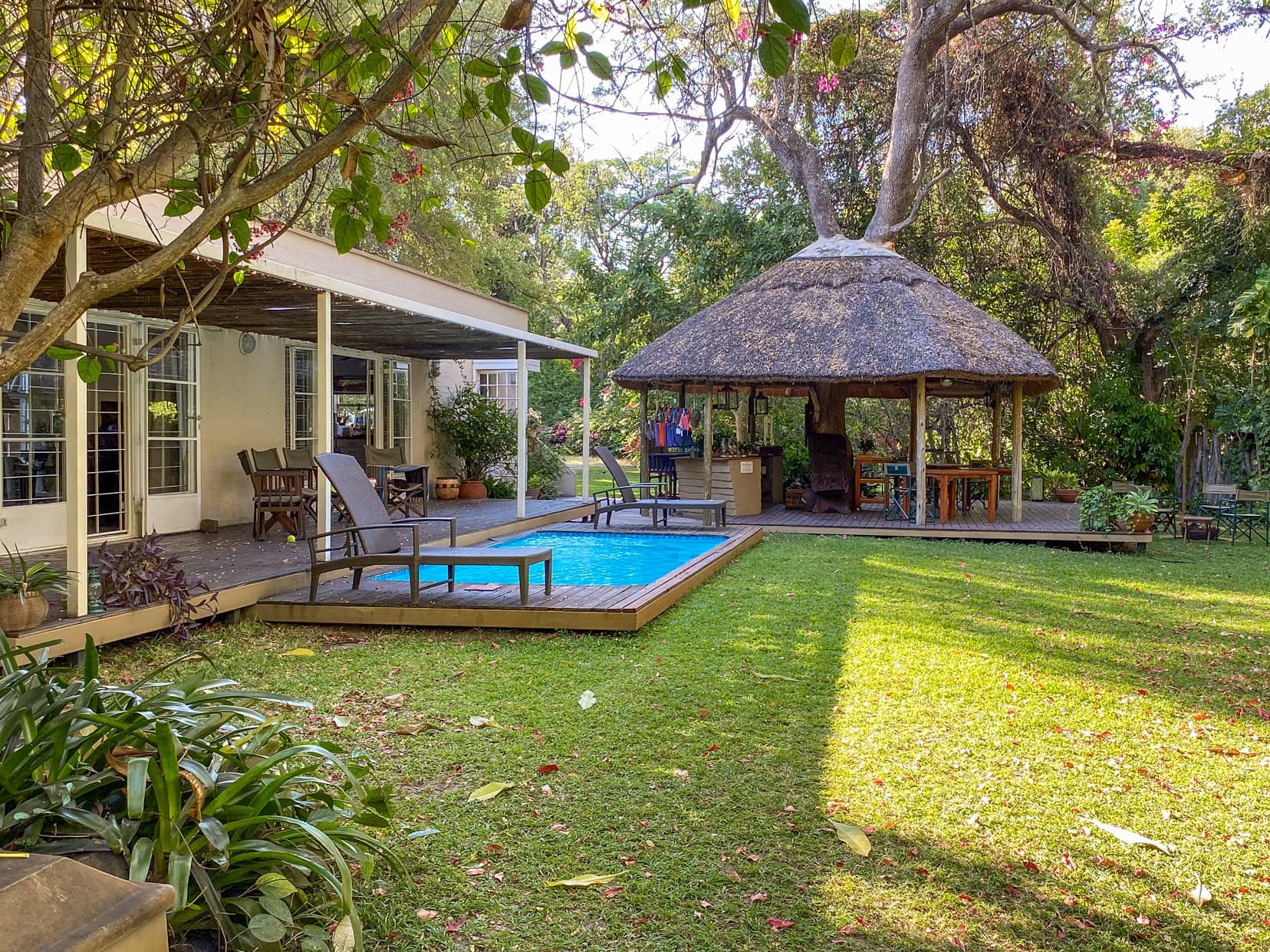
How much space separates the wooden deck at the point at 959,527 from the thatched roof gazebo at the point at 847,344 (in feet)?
1.39

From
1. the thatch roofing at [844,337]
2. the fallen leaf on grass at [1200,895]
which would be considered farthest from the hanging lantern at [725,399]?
the fallen leaf on grass at [1200,895]

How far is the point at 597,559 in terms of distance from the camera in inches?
401

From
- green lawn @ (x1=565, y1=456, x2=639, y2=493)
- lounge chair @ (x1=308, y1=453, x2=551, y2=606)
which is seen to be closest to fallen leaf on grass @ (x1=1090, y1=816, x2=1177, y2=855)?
lounge chair @ (x1=308, y1=453, x2=551, y2=606)

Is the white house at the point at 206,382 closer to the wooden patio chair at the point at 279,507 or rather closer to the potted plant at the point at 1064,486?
the wooden patio chair at the point at 279,507

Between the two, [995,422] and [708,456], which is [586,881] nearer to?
[708,456]

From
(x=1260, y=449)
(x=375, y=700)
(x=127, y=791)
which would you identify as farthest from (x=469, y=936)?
(x=1260, y=449)

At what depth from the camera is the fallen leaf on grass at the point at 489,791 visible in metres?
Result: 3.59

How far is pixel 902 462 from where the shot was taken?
1457 centimetres

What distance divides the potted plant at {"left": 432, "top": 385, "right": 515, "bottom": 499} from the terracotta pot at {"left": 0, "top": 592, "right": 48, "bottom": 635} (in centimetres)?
1045

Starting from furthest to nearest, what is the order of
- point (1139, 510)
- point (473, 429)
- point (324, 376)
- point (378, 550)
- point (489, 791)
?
point (473, 429) < point (1139, 510) < point (324, 376) < point (378, 550) < point (489, 791)

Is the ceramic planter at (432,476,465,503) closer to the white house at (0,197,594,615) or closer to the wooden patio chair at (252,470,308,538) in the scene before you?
the white house at (0,197,594,615)

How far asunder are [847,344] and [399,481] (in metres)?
6.69

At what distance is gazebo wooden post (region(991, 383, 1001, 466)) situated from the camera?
49.4 ft

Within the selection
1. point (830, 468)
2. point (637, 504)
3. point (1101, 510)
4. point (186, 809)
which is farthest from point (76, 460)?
point (1101, 510)
